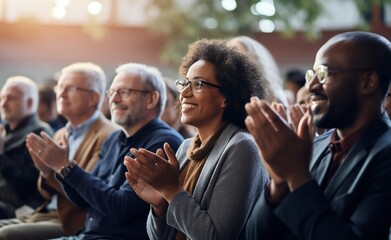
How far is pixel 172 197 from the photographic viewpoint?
9.96ft

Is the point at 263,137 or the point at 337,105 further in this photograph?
the point at 337,105

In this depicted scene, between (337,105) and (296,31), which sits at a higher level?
(337,105)

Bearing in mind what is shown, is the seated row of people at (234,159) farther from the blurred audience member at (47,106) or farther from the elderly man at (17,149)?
the blurred audience member at (47,106)

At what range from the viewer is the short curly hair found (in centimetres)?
333

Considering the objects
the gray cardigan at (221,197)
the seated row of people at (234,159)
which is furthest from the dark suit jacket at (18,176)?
the gray cardigan at (221,197)

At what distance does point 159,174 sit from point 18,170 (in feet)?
8.22

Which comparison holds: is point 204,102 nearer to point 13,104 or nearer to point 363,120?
point 363,120

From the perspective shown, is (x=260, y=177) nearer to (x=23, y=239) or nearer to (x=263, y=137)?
(x=263, y=137)

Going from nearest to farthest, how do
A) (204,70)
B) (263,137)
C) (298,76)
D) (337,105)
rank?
(263,137) → (337,105) → (204,70) → (298,76)

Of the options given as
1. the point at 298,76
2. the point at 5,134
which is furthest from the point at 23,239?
the point at 298,76

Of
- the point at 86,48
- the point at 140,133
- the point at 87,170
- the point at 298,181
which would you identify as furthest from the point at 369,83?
the point at 86,48

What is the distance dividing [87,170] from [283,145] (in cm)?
249

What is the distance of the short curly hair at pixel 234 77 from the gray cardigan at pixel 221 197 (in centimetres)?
14

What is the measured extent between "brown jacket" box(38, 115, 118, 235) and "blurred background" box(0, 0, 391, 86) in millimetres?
6174
